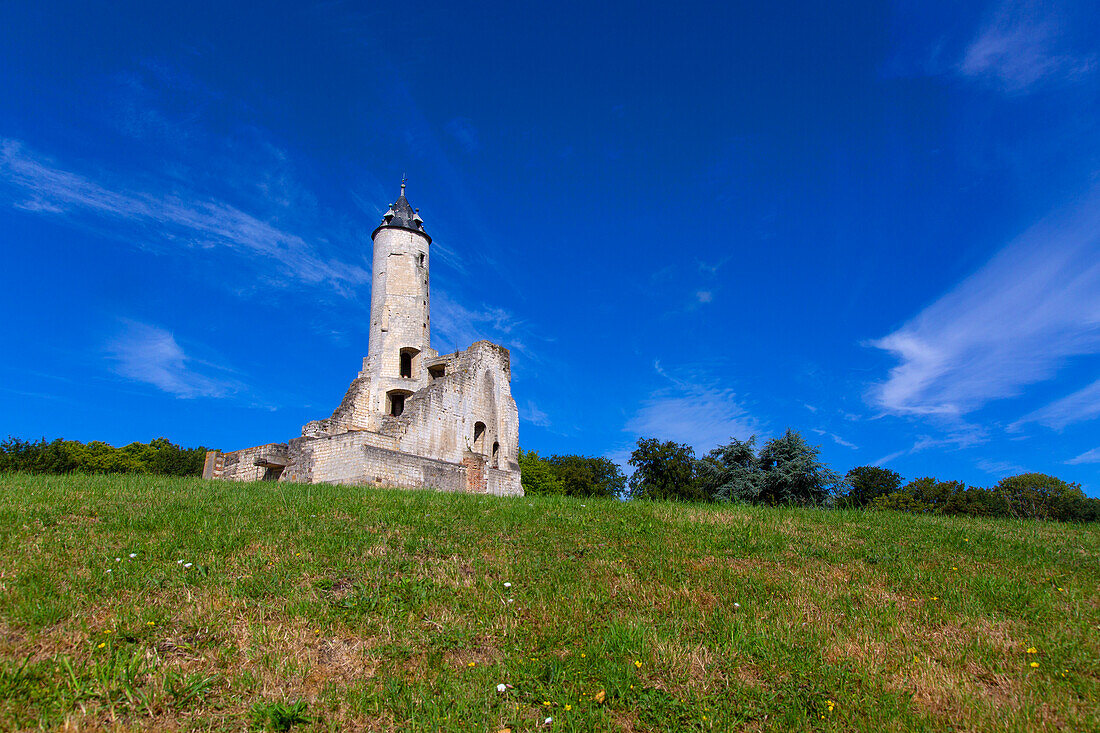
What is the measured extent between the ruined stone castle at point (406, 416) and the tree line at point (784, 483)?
911 centimetres

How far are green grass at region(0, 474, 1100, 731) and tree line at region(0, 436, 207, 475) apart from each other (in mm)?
49074

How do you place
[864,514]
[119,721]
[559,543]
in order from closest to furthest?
1. [119,721]
2. [559,543]
3. [864,514]

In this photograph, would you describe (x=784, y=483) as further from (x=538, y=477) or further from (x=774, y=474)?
(x=538, y=477)

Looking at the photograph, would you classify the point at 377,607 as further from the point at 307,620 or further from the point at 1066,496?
the point at 1066,496

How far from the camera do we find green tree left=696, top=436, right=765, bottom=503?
3488 cm

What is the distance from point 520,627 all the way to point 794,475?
30029 mm

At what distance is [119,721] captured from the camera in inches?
207

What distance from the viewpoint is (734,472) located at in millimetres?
36156

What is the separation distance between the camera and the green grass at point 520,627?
576 cm

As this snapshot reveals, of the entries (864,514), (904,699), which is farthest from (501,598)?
(864,514)

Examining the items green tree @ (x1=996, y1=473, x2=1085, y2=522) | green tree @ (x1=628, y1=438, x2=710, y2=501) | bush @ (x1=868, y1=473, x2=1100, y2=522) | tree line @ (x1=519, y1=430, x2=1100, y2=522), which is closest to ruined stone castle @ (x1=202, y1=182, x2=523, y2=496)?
tree line @ (x1=519, y1=430, x2=1100, y2=522)

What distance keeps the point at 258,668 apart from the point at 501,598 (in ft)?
9.09

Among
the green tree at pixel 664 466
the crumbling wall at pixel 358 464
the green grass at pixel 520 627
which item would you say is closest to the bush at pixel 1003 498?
the green tree at pixel 664 466

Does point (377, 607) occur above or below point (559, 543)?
below
